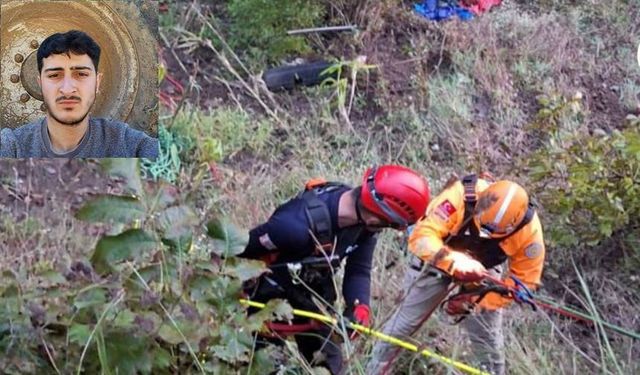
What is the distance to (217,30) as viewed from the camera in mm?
9734

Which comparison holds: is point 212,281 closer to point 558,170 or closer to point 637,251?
point 558,170


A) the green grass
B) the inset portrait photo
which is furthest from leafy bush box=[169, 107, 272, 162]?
the inset portrait photo

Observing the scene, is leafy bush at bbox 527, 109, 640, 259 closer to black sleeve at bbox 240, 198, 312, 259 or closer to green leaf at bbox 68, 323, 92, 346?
black sleeve at bbox 240, 198, 312, 259

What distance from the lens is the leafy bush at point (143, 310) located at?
2389 millimetres

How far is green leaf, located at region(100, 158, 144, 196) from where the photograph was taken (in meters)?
2.44

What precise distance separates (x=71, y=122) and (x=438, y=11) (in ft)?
23.3

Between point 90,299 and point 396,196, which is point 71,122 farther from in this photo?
point 396,196

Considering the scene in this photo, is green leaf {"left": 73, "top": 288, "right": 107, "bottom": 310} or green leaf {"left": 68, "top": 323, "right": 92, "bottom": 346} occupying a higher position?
green leaf {"left": 73, "top": 288, "right": 107, "bottom": 310}

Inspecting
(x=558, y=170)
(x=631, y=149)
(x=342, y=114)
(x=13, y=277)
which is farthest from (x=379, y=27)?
(x=13, y=277)

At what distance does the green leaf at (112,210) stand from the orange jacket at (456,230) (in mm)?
2356

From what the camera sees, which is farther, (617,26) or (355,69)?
(617,26)

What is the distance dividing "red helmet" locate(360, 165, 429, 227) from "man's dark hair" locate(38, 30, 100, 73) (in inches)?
59.7

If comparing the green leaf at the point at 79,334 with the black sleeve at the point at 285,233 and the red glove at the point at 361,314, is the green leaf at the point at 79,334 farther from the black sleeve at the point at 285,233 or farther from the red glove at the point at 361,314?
the red glove at the point at 361,314

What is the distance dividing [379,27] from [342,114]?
1.48 metres
